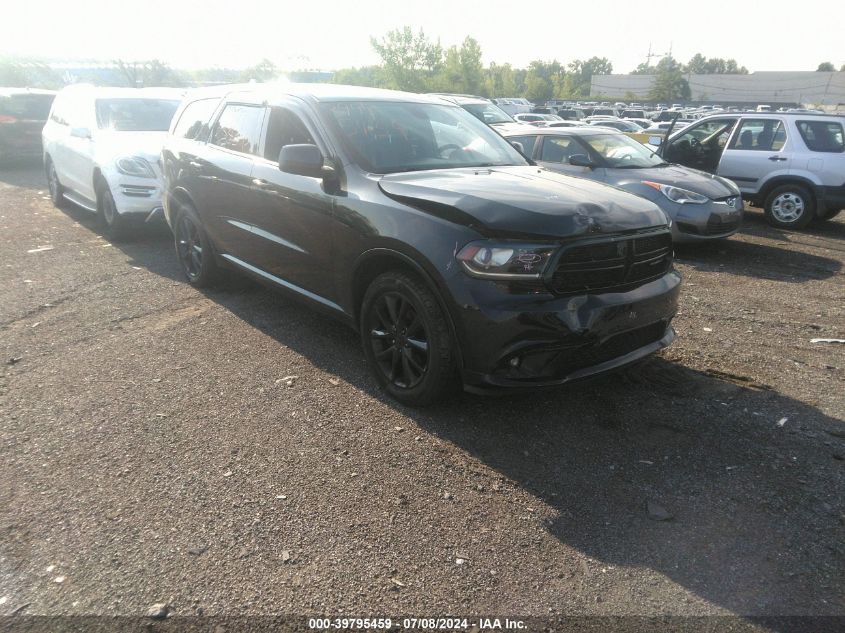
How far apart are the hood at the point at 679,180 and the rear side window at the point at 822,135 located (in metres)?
2.49

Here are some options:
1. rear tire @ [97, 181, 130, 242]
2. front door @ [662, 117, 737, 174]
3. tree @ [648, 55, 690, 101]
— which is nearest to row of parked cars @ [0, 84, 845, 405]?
rear tire @ [97, 181, 130, 242]

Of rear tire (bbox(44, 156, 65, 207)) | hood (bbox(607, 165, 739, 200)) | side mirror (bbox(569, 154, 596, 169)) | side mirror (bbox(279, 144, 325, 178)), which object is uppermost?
side mirror (bbox(279, 144, 325, 178))

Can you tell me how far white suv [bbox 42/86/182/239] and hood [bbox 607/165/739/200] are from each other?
5682 mm

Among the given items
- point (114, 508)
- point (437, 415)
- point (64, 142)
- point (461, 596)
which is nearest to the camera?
point (461, 596)

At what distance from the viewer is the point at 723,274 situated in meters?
7.18

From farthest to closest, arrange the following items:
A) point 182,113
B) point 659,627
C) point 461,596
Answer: point 182,113
point 461,596
point 659,627

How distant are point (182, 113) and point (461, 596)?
577 centimetres

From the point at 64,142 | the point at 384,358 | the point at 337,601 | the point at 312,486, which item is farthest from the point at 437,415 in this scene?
the point at 64,142

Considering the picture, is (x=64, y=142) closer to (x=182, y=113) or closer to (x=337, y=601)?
(x=182, y=113)

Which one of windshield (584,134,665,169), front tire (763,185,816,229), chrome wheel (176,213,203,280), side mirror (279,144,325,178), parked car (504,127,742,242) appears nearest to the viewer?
side mirror (279,144,325,178)

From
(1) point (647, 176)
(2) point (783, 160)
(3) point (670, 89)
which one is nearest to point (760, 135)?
(2) point (783, 160)

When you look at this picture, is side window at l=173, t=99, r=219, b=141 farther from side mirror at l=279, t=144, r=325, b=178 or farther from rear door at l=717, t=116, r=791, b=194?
rear door at l=717, t=116, r=791, b=194

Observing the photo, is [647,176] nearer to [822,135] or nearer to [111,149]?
[822,135]

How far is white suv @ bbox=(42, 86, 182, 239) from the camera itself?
8.05 metres
